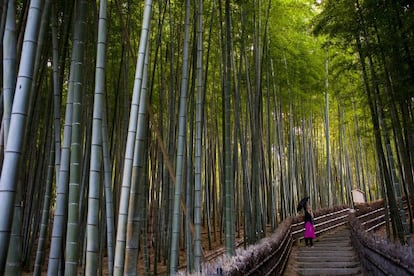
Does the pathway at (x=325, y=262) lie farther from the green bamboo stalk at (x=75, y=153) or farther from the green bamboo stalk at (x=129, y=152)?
the green bamboo stalk at (x=75, y=153)

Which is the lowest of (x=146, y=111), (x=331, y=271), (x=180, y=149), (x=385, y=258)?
(x=331, y=271)

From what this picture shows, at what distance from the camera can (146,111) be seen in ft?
7.60

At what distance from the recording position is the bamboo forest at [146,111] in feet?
6.77

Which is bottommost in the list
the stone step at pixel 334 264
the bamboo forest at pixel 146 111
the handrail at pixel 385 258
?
the stone step at pixel 334 264

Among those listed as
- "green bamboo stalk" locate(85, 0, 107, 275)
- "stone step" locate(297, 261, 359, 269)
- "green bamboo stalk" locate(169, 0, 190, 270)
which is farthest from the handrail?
"green bamboo stalk" locate(85, 0, 107, 275)

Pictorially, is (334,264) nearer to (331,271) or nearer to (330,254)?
(331,271)

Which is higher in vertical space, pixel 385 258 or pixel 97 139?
pixel 97 139

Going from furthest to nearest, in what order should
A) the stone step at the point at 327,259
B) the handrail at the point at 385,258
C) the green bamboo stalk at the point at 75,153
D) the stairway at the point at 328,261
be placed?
the stone step at the point at 327,259 → the stairway at the point at 328,261 → the handrail at the point at 385,258 → the green bamboo stalk at the point at 75,153

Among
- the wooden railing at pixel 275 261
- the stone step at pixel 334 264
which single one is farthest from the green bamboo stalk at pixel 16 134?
the stone step at pixel 334 264

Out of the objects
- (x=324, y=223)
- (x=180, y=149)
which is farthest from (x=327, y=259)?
(x=324, y=223)

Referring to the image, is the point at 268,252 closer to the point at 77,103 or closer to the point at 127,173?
the point at 127,173

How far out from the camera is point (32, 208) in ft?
18.9

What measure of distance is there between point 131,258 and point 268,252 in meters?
2.05

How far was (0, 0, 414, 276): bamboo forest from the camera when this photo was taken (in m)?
2.06
